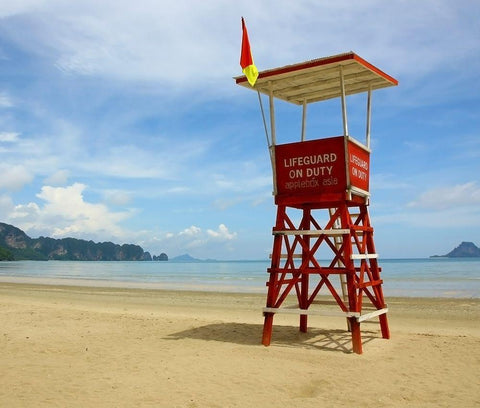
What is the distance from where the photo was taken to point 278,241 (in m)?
10.4

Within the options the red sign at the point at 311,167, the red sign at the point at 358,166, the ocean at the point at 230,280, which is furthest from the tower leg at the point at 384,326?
the ocean at the point at 230,280

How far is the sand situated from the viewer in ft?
22.0

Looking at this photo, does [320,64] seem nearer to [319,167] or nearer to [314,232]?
[319,167]

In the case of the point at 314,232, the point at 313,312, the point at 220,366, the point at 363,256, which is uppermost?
the point at 314,232

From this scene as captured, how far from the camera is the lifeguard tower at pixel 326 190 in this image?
9664 millimetres

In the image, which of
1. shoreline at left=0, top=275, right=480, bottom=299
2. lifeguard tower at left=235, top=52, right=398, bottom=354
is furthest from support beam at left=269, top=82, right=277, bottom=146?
shoreline at left=0, top=275, right=480, bottom=299

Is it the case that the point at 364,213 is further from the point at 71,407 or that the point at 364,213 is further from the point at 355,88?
the point at 71,407

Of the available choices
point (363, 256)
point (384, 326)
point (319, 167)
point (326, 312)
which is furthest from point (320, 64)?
point (384, 326)

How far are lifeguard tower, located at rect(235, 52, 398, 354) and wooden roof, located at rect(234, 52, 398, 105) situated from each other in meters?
0.02

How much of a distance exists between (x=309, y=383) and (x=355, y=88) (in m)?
6.94

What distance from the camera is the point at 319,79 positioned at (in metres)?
11.0

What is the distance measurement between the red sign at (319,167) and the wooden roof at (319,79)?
56.4 inches

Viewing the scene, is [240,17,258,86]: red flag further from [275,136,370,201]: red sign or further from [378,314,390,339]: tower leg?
[378,314,390,339]: tower leg

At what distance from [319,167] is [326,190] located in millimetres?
491
